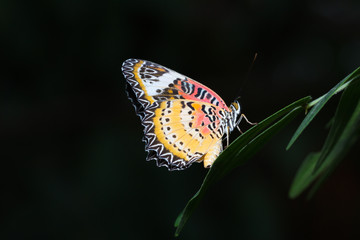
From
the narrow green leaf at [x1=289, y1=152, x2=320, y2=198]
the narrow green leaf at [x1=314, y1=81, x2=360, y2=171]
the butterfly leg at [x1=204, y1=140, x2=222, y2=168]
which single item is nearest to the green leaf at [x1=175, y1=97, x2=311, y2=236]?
the narrow green leaf at [x1=314, y1=81, x2=360, y2=171]

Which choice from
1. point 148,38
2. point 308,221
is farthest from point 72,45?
point 308,221

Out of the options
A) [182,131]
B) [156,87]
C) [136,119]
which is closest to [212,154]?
[182,131]

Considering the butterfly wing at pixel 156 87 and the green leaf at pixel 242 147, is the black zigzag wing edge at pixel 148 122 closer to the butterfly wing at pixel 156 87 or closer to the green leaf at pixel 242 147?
the butterfly wing at pixel 156 87

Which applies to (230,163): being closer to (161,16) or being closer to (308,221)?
(161,16)

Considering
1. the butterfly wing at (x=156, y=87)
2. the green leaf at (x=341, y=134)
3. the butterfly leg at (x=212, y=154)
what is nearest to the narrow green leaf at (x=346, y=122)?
the green leaf at (x=341, y=134)

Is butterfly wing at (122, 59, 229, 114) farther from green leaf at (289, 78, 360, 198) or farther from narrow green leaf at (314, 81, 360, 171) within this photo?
narrow green leaf at (314, 81, 360, 171)
